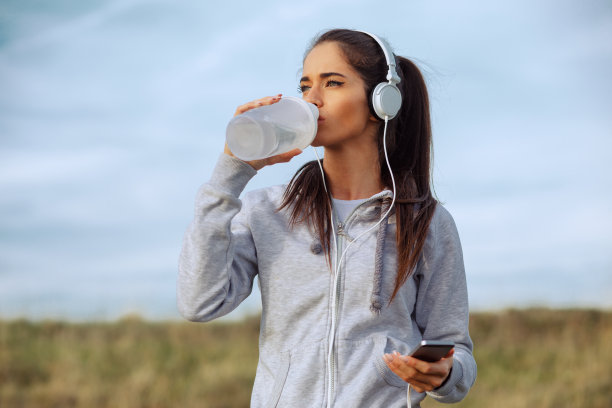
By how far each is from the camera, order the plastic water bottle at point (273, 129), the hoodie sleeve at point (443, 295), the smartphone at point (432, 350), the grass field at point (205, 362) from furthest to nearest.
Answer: the grass field at point (205, 362) < the hoodie sleeve at point (443, 295) < the plastic water bottle at point (273, 129) < the smartphone at point (432, 350)

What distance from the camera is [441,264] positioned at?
2479 millimetres

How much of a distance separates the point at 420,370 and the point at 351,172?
2.56ft

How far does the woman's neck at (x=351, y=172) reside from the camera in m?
2.46

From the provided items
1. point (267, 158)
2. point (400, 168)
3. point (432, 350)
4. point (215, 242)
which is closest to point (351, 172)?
point (400, 168)

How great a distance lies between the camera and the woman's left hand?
1995mm

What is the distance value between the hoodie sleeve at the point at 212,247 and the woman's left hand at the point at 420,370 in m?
0.59

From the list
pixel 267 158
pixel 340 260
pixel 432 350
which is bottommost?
pixel 432 350

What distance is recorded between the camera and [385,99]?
7.82 feet

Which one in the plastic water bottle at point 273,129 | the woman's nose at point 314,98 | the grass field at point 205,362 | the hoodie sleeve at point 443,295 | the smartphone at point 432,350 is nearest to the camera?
the smartphone at point 432,350

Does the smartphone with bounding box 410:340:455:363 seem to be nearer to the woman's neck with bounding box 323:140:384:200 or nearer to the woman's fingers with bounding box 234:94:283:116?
the woman's neck with bounding box 323:140:384:200

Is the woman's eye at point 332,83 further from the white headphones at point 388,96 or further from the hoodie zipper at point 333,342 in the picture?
the hoodie zipper at point 333,342

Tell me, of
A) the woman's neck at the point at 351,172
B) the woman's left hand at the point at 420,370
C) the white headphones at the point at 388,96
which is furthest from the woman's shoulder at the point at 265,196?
the woman's left hand at the point at 420,370

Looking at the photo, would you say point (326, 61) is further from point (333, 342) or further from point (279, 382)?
point (279, 382)

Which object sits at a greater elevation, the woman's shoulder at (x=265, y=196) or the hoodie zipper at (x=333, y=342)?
the woman's shoulder at (x=265, y=196)
